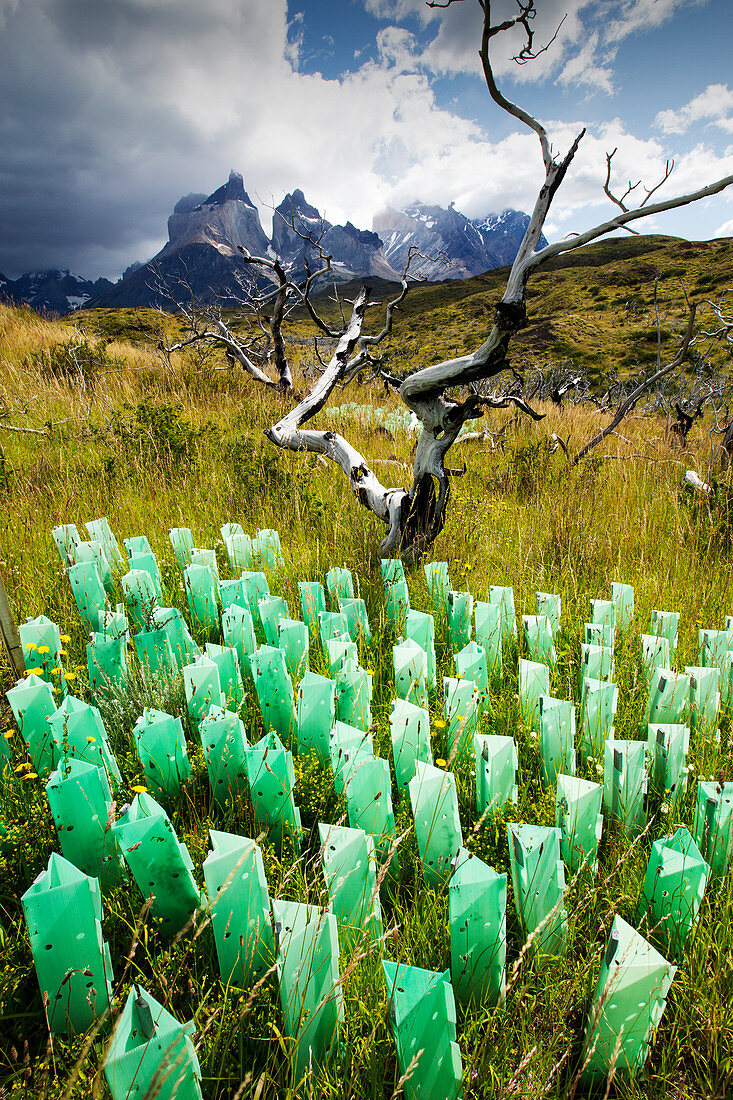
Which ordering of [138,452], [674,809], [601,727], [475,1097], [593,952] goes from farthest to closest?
1. [138,452]
2. [601,727]
3. [674,809]
4. [593,952]
5. [475,1097]

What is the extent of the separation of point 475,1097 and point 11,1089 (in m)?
0.87

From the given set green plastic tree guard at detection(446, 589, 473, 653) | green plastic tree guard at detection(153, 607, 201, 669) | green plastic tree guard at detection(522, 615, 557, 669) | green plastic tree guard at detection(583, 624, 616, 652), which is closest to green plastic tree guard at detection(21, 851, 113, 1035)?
green plastic tree guard at detection(153, 607, 201, 669)

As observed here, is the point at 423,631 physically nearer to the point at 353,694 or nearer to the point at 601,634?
the point at 353,694

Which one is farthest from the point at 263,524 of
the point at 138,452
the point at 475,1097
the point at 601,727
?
the point at 475,1097

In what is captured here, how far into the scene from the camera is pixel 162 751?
1503 millimetres

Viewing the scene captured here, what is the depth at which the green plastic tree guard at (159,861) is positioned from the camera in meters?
1.09

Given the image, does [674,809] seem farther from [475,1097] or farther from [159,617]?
[159,617]

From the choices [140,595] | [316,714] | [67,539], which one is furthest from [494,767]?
[67,539]

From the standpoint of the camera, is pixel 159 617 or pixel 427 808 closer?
pixel 427 808

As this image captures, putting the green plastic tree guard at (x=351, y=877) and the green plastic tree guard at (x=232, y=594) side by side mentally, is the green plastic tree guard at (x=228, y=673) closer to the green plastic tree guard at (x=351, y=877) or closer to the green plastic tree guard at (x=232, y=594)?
the green plastic tree guard at (x=232, y=594)

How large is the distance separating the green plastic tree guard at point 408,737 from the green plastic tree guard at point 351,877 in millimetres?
384

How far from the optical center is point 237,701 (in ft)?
6.30

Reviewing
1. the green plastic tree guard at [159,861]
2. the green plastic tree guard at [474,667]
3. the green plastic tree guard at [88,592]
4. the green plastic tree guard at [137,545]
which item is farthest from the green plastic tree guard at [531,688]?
the green plastic tree guard at [137,545]

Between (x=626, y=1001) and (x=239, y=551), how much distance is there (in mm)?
2460
